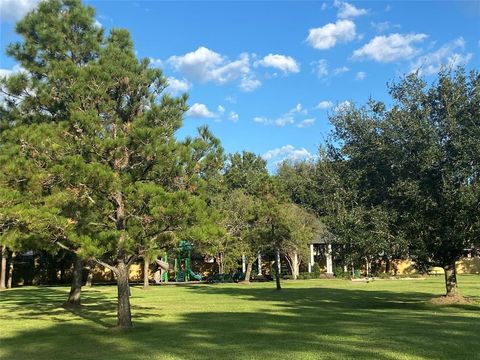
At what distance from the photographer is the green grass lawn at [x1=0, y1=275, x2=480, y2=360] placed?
9.77m

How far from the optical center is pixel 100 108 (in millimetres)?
14211

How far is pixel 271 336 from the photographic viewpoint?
12.0m

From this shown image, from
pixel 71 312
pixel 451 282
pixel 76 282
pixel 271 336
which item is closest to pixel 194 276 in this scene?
pixel 76 282

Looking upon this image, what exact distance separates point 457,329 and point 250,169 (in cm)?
5972

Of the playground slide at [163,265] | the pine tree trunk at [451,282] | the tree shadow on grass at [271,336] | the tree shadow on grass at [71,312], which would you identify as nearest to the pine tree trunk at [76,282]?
the tree shadow on grass at [71,312]

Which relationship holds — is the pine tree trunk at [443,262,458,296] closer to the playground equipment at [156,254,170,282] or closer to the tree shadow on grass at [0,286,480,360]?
the tree shadow on grass at [0,286,480,360]

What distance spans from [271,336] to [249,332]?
3.13ft

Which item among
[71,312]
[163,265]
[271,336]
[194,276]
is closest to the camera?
[271,336]

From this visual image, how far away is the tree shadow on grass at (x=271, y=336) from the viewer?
965 centimetres

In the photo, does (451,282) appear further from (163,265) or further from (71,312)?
(163,265)

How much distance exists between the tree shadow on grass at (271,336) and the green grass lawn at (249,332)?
0.02 m

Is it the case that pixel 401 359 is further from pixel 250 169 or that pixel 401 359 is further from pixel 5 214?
pixel 250 169

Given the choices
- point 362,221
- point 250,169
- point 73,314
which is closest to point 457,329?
point 362,221

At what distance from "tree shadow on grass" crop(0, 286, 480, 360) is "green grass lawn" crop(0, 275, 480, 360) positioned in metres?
0.02
